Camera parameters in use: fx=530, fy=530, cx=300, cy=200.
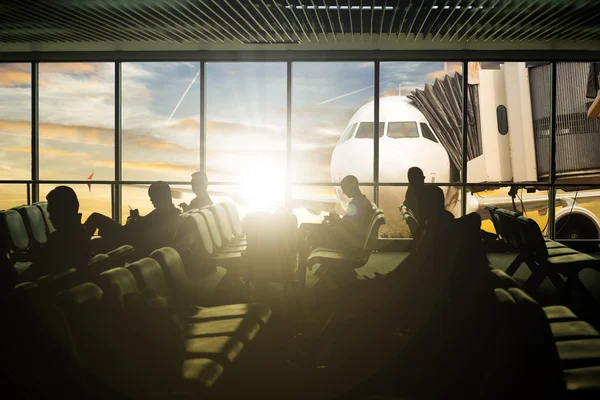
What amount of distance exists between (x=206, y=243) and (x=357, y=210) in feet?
4.69

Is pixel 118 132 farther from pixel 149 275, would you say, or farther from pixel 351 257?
pixel 149 275

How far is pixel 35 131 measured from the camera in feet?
23.9

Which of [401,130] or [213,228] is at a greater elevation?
[401,130]

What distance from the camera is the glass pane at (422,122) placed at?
7.80 metres

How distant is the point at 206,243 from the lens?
12.7ft

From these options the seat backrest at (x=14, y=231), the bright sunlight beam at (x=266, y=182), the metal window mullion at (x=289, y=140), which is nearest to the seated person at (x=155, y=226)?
the seat backrest at (x=14, y=231)

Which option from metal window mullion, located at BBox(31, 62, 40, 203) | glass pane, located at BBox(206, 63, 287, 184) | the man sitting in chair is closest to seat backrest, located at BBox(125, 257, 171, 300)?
the man sitting in chair

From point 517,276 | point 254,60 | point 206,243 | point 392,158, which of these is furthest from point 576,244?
point 206,243

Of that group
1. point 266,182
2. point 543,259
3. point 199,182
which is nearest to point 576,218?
point 266,182

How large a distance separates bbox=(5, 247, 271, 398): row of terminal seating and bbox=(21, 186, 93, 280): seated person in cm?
51

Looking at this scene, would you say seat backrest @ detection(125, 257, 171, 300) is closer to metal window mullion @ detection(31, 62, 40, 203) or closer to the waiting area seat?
the waiting area seat

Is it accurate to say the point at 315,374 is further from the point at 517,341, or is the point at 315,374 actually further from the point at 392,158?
the point at 392,158

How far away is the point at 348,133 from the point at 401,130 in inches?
44.5

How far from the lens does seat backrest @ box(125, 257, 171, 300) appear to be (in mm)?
2007
